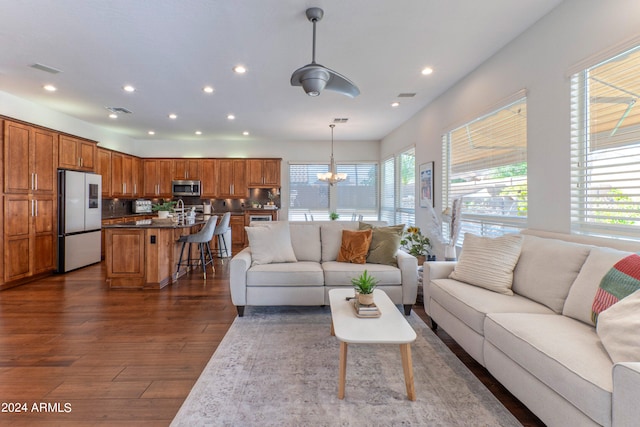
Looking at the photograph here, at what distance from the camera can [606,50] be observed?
2.11 m

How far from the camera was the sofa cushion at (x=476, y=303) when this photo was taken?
6.57 ft

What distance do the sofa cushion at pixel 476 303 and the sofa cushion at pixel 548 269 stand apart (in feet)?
0.24

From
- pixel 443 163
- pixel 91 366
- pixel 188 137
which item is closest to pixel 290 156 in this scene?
pixel 188 137

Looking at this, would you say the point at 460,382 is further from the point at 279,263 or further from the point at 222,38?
the point at 222,38

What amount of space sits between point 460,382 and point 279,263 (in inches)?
81.8

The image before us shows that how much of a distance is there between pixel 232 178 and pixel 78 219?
3289mm

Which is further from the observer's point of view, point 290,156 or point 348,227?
point 290,156

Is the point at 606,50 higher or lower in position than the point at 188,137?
lower

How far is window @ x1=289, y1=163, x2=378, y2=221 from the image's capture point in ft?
26.3

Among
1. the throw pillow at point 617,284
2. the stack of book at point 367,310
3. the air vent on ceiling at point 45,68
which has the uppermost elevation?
the air vent on ceiling at point 45,68

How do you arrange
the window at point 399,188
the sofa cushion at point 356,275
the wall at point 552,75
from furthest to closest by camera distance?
the window at point 399,188 < the sofa cushion at point 356,275 < the wall at point 552,75

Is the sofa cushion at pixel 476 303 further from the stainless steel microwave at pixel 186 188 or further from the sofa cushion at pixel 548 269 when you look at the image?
the stainless steel microwave at pixel 186 188

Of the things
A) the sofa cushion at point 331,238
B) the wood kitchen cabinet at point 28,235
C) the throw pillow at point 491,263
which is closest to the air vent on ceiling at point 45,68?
the wood kitchen cabinet at point 28,235

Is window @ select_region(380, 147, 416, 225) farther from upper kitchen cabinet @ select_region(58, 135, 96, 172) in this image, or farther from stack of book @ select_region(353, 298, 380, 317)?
upper kitchen cabinet @ select_region(58, 135, 96, 172)
